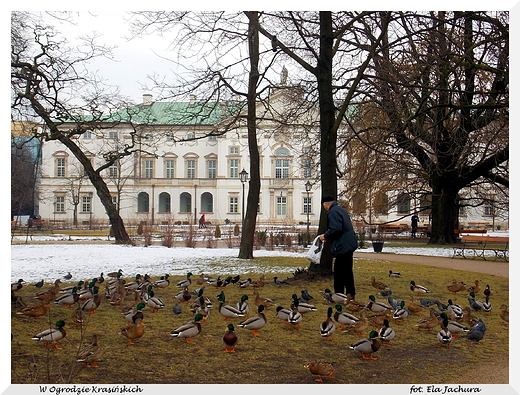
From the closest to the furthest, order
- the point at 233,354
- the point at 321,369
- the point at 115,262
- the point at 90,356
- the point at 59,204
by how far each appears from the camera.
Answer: the point at 321,369
the point at 90,356
the point at 233,354
the point at 115,262
the point at 59,204

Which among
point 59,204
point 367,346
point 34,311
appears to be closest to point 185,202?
point 59,204

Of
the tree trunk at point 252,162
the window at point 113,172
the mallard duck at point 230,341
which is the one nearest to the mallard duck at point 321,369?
the mallard duck at point 230,341

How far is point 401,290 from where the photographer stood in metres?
10.9

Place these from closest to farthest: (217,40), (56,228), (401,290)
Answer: (401,290)
(217,40)
(56,228)

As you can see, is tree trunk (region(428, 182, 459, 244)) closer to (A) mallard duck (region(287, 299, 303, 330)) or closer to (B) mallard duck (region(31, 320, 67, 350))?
(A) mallard duck (region(287, 299, 303, 330))

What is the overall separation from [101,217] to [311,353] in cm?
3108

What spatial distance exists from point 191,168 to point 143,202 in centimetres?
845

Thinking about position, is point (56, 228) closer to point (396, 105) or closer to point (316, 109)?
point (316, 109)

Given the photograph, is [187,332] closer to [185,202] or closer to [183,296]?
[183,296]

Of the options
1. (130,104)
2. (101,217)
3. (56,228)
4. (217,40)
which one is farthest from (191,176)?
(217,40)

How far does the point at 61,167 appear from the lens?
1046 inches

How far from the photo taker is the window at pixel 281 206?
4803cm

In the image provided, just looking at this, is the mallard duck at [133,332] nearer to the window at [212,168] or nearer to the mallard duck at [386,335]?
the mallard duck at [386,335]

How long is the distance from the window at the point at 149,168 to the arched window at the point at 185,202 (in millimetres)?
3956
